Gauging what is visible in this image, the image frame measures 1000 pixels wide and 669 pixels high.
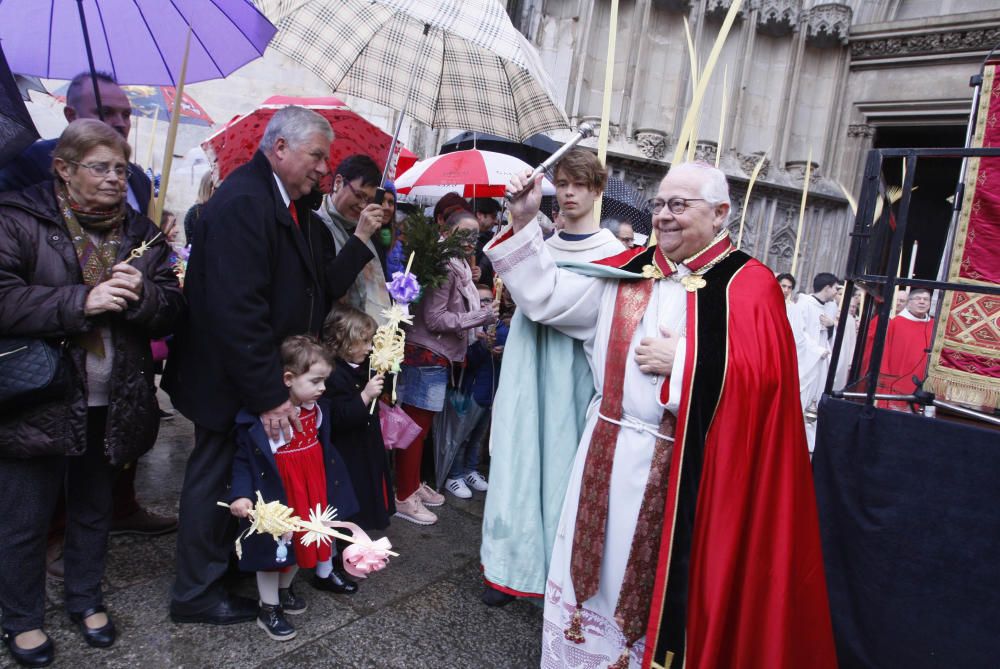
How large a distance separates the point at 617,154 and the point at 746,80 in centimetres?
311

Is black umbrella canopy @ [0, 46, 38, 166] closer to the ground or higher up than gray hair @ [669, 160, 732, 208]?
closer to the ground

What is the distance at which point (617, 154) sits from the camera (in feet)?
37.8

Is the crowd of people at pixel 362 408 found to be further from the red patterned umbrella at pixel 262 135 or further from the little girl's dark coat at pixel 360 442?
the red patterned umbrella at pixel 262 135

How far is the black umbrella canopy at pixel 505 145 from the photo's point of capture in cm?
611

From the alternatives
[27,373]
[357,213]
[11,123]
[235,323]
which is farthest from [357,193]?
[27,373]

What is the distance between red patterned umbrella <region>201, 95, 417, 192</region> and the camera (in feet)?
11.5

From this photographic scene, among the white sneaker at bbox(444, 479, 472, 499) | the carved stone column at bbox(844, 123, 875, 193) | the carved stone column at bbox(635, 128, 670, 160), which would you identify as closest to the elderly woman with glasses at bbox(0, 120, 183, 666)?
the white sneaker at bbox(444, 479, 472, 499)

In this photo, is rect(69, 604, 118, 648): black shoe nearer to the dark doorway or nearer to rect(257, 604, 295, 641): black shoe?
rect(257, 604, 295, 641): black shoe

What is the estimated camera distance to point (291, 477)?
7.99 feet

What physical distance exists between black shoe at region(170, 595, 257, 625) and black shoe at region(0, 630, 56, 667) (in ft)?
1.33

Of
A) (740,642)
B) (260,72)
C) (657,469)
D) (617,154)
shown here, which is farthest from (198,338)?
(617,154)

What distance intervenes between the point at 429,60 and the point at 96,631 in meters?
2.86

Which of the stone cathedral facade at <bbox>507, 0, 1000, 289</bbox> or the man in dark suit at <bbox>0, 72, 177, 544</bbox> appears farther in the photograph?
the stone cathedral facade at <bbox>507, 0, 1000, 289</bbox>

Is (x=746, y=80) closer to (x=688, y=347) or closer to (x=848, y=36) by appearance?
(x=848, y=36)
